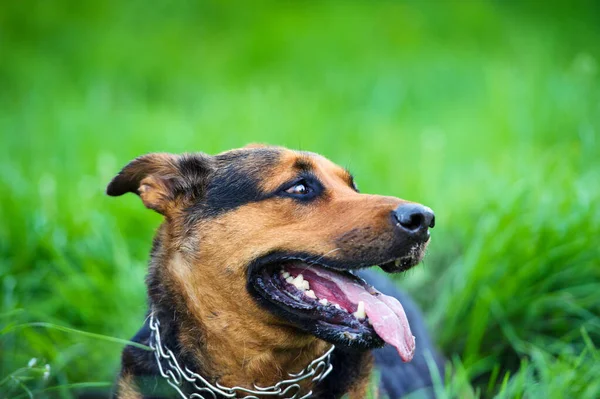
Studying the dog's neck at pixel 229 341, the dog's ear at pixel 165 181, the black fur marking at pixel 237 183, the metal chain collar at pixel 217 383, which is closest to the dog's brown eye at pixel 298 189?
the black fur marking at pixel 237 183

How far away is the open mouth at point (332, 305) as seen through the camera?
3055 millimetres

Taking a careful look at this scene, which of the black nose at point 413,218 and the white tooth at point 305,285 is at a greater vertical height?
the black nose at point 413,218

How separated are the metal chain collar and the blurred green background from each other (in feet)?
1.30

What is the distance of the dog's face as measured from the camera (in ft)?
10.1

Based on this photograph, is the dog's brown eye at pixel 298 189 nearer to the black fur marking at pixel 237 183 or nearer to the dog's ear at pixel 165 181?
the black fur marking at pixel 237 183

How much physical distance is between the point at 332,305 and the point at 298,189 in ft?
2.08

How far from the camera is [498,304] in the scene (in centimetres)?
462

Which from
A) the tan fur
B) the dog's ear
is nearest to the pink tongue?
the dog's ear

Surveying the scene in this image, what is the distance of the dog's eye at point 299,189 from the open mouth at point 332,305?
0.36 metres

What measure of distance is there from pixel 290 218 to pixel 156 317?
834mm

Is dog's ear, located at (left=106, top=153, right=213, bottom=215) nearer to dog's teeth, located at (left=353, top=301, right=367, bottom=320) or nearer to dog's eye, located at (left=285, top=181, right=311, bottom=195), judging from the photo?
dog's eye, located at (left=285, top=181, right=311, bottom=195)

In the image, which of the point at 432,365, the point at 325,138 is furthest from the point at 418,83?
the point at 432,365

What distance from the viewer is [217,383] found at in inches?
129

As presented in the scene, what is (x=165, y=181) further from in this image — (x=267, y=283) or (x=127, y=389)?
(x=127, y=389)
